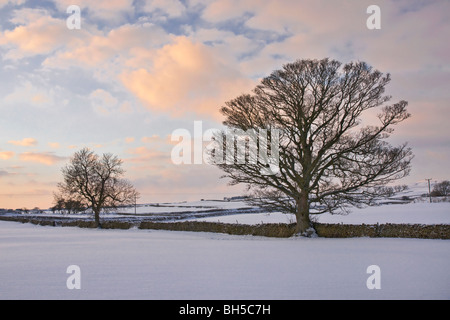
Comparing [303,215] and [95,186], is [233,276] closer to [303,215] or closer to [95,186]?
[303,215]

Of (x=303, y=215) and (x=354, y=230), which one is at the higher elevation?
(x=303, y=215)

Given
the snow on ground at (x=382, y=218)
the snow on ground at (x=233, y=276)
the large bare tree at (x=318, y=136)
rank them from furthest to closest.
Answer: the snow on ground at (x=382, y=218), the large bare tree at (x=318, y=136), the snow on ground at (x=233, y=276)

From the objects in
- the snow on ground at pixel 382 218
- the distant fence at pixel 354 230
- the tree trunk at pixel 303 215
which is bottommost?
the snow on ground at pixel 382 218

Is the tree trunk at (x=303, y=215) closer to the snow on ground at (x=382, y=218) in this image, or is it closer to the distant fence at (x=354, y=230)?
the distant fence at (x=354, y=230)

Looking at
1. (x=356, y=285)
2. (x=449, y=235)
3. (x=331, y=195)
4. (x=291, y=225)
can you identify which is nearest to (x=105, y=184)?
(x=291, y=225)

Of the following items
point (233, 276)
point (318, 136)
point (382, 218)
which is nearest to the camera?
point (233, 276)

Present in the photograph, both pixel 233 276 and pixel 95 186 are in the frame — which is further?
pixel 95 186

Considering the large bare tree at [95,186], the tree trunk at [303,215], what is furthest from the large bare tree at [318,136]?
the large bare tree at [95,186]

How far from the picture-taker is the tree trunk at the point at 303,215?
20859 millimetres

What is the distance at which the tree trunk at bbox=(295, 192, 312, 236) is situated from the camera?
68.4 feet

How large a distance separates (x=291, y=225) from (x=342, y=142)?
273 inches

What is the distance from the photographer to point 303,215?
21.1 meters

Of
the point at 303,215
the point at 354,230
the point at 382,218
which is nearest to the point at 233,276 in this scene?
the point at 303,215
